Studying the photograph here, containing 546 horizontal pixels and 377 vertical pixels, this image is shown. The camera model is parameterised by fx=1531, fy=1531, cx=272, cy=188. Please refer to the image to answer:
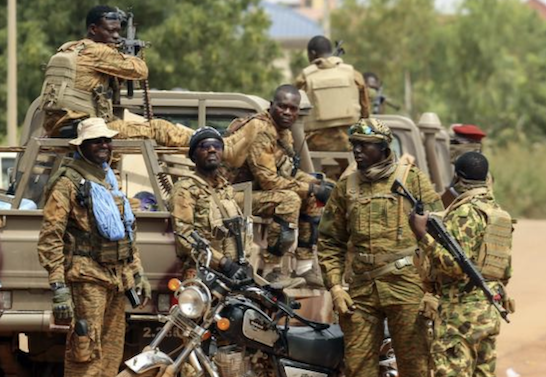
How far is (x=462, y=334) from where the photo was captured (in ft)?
26.3

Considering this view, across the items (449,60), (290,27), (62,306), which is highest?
(290,27)

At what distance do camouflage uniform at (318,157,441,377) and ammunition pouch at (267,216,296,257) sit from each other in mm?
1798

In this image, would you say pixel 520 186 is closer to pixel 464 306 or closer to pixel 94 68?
pixel 94 68

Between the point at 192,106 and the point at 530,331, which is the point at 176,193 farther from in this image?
the point at 530,331

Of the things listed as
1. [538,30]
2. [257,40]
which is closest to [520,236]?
[257,40]

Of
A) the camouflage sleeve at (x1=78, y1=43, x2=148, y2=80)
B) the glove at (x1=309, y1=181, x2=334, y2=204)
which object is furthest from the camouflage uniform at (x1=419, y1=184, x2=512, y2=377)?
the camouflage sleeve at (x1=78, y1=43, x2=148, y2=80)

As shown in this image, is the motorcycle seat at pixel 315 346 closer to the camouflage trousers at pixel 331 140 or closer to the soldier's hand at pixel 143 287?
the soldier's hand at pixel 143 287

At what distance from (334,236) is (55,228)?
5.15 ft

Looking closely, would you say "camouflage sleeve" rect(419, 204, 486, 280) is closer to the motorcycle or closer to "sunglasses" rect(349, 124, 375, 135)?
"sunglasses" rect(349, 124, 375, 135)

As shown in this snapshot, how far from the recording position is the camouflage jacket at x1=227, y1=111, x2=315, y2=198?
10.3 meters

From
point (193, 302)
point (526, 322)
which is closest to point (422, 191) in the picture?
point (193, 302)

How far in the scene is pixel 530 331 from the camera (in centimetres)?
1479

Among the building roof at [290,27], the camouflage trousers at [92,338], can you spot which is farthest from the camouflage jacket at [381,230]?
the building roof at [290,27]

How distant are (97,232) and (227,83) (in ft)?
57.4
